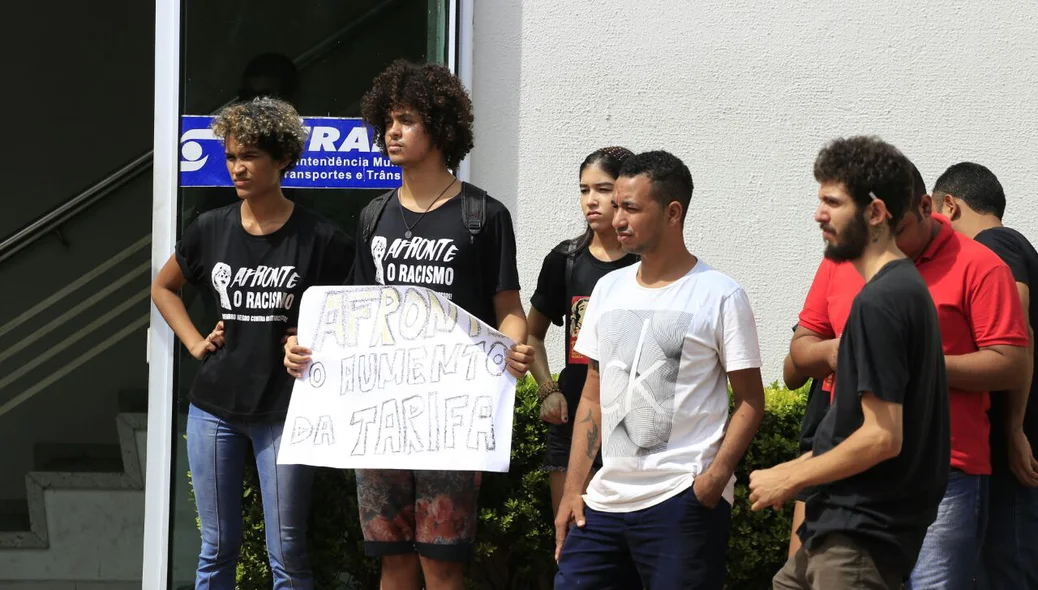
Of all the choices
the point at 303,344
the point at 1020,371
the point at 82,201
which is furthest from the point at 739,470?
the point at 82,201

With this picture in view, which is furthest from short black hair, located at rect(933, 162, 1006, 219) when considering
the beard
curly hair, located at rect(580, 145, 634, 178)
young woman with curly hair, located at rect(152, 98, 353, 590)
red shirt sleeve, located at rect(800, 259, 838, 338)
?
young woman with curly hair, located at rect(152, 98, 353, 590)

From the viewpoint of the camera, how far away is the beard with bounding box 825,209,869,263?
3143mm

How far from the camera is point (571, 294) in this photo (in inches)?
184

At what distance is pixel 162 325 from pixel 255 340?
127 centimetres

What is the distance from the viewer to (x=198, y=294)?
560 centimetres

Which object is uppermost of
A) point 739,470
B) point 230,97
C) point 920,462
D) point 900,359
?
point 230,97

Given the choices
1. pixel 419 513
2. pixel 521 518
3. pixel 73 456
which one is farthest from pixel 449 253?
pixel 73 456

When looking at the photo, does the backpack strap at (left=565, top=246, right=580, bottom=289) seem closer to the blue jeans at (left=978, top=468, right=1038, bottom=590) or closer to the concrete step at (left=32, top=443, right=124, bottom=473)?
the blue jeans at (left=978, top=468, right=1038, bottom=590)

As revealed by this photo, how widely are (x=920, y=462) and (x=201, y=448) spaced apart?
8.92ft

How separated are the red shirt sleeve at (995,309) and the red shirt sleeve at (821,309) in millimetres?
507

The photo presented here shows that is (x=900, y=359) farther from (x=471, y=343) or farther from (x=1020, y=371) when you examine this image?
(x=471, y=343)

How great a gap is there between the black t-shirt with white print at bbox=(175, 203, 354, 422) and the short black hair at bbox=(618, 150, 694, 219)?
1375 mm

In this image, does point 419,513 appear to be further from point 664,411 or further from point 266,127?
point 266,127

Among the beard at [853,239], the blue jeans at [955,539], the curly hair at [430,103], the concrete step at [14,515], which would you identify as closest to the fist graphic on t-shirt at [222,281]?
the curly hair at [430,103]
